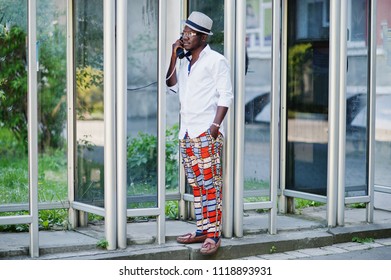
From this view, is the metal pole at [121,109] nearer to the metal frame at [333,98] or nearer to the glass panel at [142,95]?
the glass panel at [142,95]

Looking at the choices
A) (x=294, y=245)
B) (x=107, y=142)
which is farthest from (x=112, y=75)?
(x=294, y=245)

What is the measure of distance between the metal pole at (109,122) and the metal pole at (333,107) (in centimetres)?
221

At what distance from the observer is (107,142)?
659 cm

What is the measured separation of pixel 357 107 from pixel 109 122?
2842 mm

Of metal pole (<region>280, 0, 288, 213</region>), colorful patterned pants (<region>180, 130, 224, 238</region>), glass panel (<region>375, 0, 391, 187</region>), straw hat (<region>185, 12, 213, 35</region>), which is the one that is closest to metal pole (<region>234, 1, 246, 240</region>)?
colorful patterned pants (<region>180, 130, 224, 238</region>)

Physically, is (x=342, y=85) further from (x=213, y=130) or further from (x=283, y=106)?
(x=213, y=130)

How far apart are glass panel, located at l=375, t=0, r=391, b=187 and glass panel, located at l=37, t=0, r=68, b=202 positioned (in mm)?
3313

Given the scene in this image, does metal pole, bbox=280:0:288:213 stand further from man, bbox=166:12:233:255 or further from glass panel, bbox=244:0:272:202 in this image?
man, bbox=166:12:233:255

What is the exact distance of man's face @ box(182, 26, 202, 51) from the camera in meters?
6.83

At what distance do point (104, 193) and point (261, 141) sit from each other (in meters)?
1.90

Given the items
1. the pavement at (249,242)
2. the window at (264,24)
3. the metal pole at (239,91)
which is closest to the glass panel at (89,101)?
the pavement at (249,242)

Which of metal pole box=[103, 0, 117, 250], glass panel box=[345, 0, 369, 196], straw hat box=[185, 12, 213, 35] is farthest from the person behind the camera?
glass panel box=[345, 0, 369, 196]

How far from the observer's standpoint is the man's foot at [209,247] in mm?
6742

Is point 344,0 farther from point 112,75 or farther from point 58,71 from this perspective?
point 58,71
